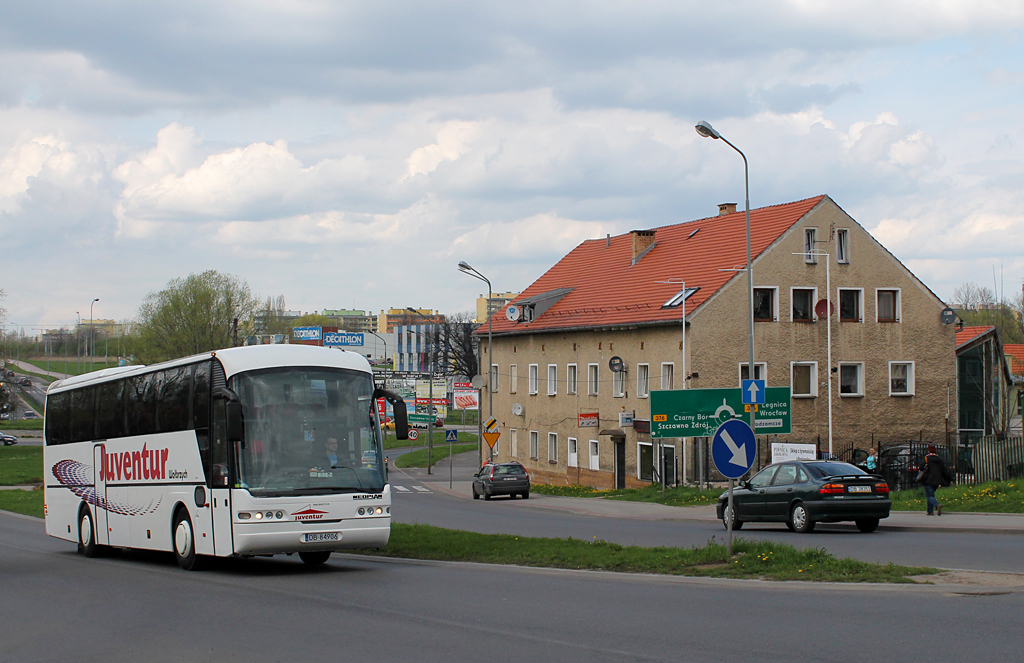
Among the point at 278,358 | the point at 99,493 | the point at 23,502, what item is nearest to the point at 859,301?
the point at 99,493

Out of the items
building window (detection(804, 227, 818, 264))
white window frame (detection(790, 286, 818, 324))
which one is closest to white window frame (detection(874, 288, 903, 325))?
white window frame (detection(790, 286, 818, 324))

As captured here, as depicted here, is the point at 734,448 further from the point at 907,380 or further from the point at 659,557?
the point at 907,380

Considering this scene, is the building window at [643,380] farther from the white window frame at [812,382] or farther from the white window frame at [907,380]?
the white window frame at [907,380]

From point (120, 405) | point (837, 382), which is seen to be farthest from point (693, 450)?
point (120, 405)

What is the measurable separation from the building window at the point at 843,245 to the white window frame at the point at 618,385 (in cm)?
999

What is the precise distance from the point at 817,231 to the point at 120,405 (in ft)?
102

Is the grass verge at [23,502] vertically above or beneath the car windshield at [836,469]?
beneath

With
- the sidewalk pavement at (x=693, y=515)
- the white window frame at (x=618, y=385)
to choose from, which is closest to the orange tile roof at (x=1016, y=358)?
the white window frame at (x=618, y=385)

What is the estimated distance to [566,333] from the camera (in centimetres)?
4997

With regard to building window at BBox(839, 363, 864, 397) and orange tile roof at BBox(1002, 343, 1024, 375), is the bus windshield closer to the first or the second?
building window at BBox(839, 363, 864, 397)

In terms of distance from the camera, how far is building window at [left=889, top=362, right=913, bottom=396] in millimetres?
43756

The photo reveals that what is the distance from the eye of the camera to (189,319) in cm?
8662

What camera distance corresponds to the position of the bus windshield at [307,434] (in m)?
14.8

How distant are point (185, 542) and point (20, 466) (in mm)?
54902
